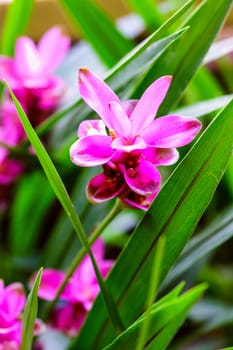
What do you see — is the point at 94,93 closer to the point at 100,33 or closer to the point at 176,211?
the point at 176,211

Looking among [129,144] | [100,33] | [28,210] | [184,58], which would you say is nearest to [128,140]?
[129,144]

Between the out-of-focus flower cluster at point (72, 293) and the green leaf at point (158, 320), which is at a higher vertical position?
the green leaf at point (158, 320)

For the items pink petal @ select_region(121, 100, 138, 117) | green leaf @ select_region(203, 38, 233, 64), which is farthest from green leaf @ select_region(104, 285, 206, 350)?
green leaf @ select_region(203, 38, 233, 64)

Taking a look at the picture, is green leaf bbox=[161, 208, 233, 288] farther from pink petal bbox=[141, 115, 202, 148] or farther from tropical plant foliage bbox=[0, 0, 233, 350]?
pink petal bbox=[141, 115, 202, 148]

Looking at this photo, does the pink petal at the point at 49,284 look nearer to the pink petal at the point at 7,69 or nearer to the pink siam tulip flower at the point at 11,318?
the pink siam tulip flower at the point at 11,318

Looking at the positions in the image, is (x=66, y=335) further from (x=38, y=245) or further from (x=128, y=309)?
(x=38, y=245)

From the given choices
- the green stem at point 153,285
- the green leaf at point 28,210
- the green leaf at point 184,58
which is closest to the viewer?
the green stem at point 153,285

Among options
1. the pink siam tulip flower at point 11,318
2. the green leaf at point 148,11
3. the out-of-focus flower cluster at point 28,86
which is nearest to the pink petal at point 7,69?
the out-of-focus flower cluster at point 28,86
